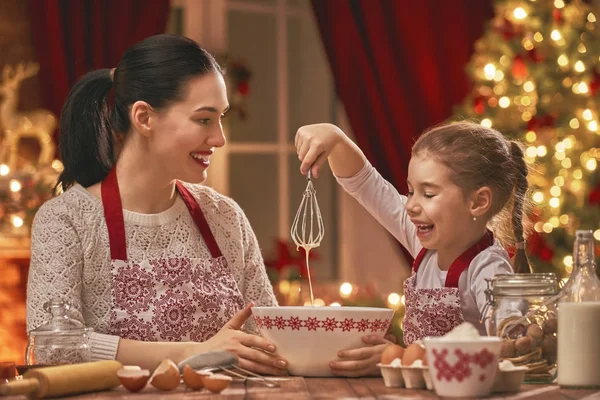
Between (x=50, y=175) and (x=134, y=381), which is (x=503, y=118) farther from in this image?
(x=134, y=381)

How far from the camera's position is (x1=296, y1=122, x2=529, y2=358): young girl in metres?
1.94

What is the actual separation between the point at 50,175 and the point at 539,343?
10.1ft

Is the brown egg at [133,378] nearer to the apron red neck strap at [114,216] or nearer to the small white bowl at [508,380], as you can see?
the small white bowl at [508,380]

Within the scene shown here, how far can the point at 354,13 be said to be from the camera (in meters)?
5.00

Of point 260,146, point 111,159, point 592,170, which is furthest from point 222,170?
point 111,159

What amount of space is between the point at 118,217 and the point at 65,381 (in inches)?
32.6

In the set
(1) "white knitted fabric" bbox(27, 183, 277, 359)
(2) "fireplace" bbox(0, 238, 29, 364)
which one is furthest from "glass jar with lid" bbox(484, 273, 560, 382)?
(2) "fireplace" bbox(0, 238, 29, 364)

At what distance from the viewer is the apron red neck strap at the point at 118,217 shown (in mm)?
2156

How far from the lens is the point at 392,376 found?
1.49 meters

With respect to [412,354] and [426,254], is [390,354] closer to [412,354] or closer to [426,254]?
[412,354]

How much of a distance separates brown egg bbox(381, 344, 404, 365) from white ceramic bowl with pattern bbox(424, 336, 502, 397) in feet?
0.42

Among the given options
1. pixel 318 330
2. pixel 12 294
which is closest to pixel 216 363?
pixel 318 330

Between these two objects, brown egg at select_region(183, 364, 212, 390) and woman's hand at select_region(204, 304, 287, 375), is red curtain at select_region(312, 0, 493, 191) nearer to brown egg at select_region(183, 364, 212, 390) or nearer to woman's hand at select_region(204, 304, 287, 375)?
woman's hand at select_region(204, 304, 287, 375)

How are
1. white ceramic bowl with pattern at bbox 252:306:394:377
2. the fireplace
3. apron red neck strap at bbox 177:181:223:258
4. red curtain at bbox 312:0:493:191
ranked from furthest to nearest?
red curtain at bbox 312:0:493:191, the fireplace, apron red neck strap at bbox 177:181:223:258, white ceramic bowl with pattern at bbox 252:306:394:377
